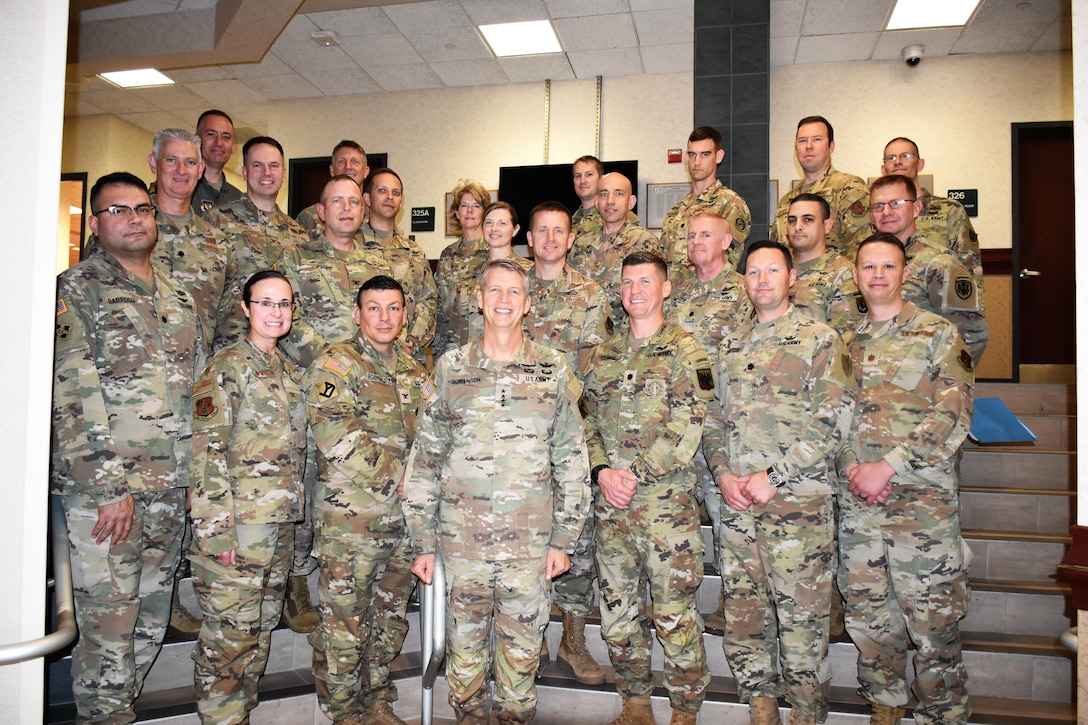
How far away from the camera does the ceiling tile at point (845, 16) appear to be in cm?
626

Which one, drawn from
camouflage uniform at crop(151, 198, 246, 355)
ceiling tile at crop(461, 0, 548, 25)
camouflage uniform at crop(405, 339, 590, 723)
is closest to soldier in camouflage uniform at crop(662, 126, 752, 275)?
camouflage uniform at crop(405, 339, 590, 723)

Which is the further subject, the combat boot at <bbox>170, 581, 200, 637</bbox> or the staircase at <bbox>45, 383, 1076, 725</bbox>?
the combat boot at <bbox>170, 581, 200, 637</bbox>

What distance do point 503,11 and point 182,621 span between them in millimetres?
5340

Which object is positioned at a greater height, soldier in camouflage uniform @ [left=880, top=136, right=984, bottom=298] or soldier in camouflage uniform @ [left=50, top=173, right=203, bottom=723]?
soldier in camouflage uniform @ [left=880, top=136, right=984, bottom=298]

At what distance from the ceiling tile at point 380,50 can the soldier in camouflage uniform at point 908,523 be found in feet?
18.0

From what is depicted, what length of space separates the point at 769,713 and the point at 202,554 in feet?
7.27

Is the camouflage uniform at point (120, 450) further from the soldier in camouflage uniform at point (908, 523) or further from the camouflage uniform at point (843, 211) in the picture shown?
the camouflage uniform at point (843, 211)

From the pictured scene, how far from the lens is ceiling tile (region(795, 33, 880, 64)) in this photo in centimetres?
682

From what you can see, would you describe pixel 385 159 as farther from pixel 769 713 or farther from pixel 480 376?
pixel 769 713

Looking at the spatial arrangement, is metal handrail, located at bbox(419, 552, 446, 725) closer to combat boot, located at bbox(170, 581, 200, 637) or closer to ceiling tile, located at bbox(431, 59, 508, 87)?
combat boot, located at bbox(170, 581, 200, 637)

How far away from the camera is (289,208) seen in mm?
8758

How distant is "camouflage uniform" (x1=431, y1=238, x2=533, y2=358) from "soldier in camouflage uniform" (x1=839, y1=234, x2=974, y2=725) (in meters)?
2.28

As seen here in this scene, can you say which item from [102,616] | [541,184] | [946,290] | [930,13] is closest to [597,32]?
[541,184]

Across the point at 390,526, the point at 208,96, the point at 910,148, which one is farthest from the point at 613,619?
the point at 208,96
